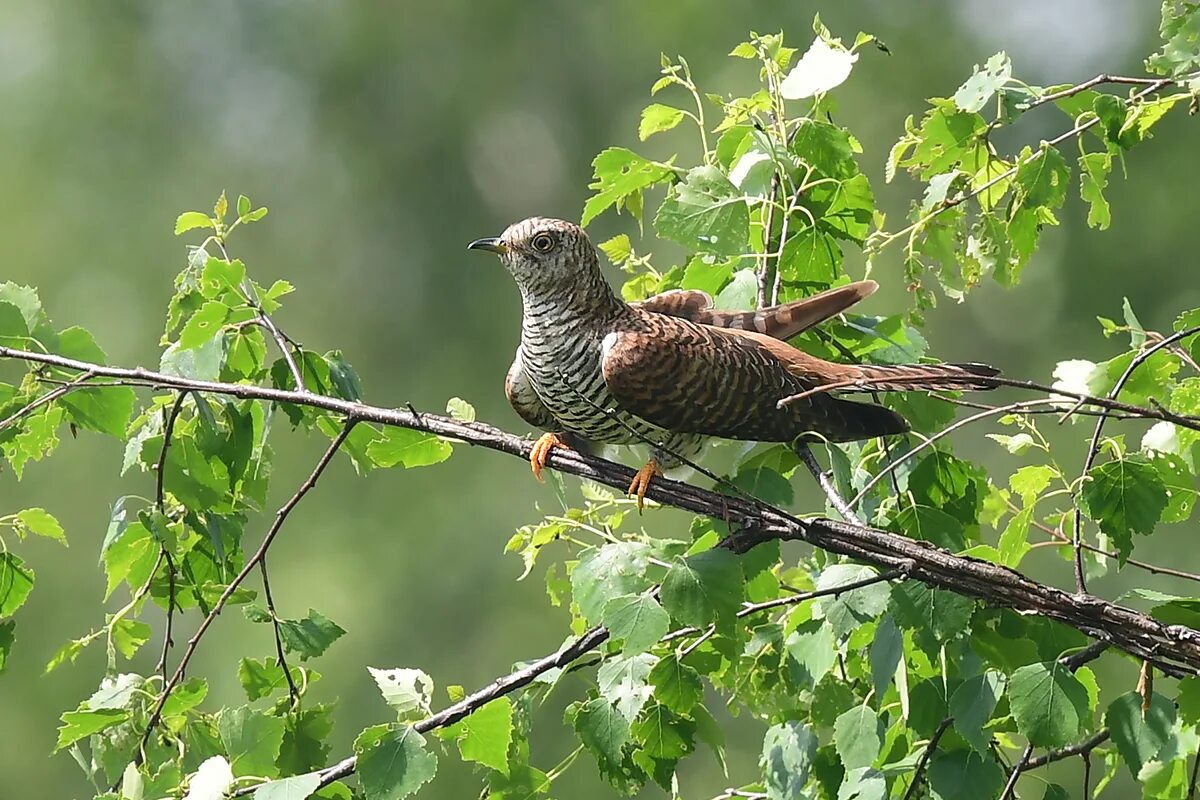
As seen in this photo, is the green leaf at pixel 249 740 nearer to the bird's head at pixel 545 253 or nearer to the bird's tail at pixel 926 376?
the bird's tail at pixel 926 376

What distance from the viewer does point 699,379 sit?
2.34 metres

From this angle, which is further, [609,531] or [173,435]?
[609,531]

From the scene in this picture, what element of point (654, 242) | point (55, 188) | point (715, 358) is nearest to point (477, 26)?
point (55, 188)

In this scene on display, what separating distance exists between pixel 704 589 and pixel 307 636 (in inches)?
21.7

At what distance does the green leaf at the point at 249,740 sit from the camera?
1.65m

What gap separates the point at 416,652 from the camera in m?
11.4

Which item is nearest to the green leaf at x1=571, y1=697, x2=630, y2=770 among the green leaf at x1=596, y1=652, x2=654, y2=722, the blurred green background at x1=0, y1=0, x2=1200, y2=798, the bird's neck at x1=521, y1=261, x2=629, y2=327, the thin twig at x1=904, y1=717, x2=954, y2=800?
the green leaf at x1=596, y1=652, x2=654, y2=722

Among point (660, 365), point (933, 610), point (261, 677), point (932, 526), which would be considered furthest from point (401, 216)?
point (933, 610)

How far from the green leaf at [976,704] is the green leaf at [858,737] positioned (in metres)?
0.13

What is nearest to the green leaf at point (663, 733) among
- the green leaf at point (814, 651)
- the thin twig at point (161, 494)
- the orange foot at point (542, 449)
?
the green leaf at point (814, 651)

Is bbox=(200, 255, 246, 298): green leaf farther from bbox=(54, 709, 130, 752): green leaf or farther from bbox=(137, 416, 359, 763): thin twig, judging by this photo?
bbox=(54, 709, 130, 752): green leaf

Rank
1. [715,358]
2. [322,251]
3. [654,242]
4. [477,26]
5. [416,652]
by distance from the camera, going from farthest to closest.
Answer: [477,26]
[322,251]
[416,652]
[654,242]
[715,358]

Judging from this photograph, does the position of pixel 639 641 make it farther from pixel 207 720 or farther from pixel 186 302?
pixel 186 302

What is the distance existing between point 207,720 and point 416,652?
9727 millimetres
